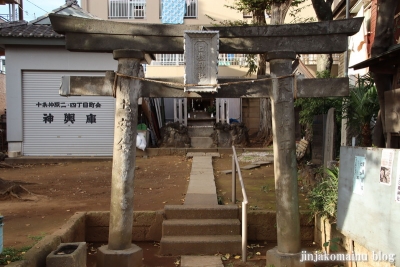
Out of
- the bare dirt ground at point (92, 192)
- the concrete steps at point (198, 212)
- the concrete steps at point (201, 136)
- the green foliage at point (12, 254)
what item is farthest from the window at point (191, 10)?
the green foliage at point (12, 254)

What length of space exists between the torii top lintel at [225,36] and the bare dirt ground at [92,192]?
3.20m

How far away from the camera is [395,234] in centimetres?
418

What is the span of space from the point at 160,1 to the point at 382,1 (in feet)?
63.0

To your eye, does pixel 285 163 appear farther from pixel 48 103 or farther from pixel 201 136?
pixel 48 103

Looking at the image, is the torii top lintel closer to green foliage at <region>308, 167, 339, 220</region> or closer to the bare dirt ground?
green foliage at <region>308, 167, 339, 220</region>

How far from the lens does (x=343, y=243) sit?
5.93 metres

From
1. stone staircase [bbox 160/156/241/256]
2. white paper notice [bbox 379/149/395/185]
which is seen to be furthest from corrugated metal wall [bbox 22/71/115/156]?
white paper notice [bbox 379/149/395/185]

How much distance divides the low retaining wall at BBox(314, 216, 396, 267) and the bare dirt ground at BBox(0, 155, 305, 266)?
3.48ft

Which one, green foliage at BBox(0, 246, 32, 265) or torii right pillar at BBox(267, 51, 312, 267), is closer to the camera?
green foliage at BBox(0, 246, 32, 265)

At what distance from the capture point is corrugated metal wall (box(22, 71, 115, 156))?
15.6m

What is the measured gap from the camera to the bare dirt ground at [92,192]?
259 inches

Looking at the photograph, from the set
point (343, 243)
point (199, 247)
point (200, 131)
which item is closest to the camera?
point (343, 243)

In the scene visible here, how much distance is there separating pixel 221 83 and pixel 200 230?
9.45 ft

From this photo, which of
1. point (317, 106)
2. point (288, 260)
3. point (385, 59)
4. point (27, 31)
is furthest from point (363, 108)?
point (27, 31)
